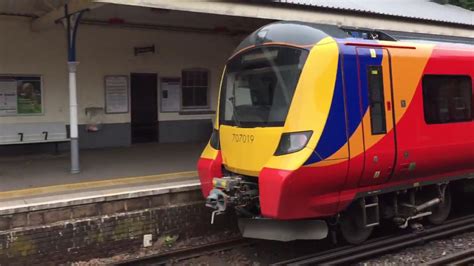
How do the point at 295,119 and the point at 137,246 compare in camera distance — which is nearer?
the point at 295,119

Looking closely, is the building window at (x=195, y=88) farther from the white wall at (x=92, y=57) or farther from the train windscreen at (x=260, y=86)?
the train windscreen at (x=260, y=86)

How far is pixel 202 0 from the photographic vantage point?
9492 millimetres

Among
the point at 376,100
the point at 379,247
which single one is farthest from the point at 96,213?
the point at 376,100

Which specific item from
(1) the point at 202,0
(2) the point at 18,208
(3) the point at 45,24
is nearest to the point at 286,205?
(2) the point at 18,208

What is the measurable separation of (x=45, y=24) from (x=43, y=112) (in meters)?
2.11

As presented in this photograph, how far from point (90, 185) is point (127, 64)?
18.4 feet

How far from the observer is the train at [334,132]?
19.0 feet

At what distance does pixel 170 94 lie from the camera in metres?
13.7

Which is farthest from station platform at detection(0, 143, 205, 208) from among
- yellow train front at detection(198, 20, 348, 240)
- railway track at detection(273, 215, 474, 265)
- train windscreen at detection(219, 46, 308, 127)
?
railway track at detection(273, 215, 474, 265)

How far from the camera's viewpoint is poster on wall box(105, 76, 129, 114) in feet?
41.5

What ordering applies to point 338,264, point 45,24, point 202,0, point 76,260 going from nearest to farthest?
1. point 338,264
2. point 76,260
3. point 202,0
4. point 45,24

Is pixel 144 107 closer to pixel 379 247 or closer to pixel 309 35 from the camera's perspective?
pixel 309 35

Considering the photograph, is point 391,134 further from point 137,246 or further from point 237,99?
point 137,246

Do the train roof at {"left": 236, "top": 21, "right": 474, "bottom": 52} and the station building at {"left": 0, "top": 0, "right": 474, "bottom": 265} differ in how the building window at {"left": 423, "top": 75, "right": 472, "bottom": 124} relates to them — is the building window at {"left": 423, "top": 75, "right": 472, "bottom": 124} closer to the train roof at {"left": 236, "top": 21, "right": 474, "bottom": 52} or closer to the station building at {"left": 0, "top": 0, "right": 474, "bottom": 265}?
the train roof at {"left": 236, "top": 21, "right": 474, "bottom": 52}
